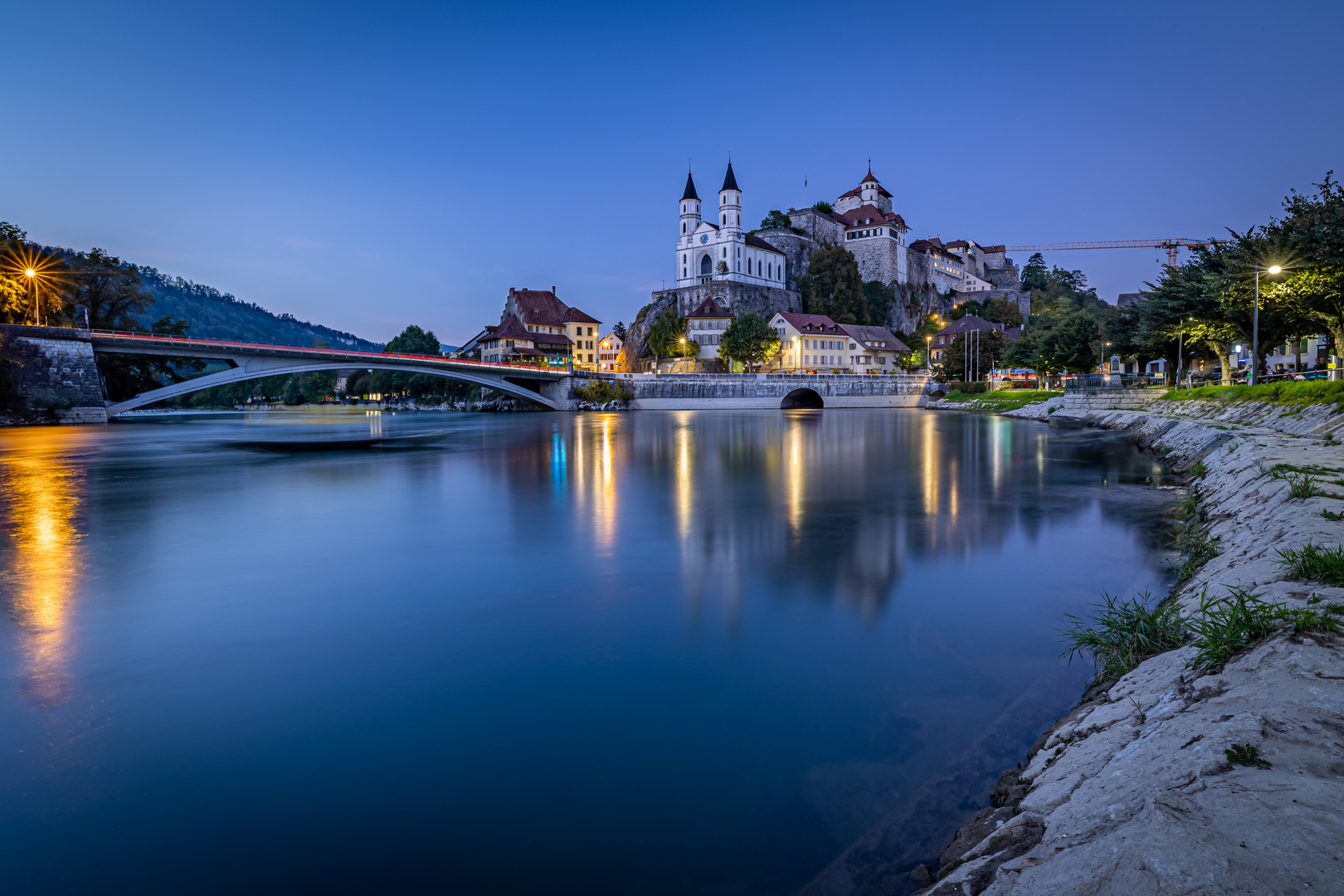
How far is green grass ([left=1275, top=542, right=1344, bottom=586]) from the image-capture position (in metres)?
5.61

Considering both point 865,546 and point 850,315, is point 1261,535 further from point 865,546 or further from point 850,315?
point 850,315

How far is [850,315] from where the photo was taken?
108 meters


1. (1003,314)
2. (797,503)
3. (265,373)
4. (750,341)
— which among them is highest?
(1003,314)

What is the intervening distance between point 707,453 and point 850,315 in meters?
82.9

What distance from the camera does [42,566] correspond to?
446 inches

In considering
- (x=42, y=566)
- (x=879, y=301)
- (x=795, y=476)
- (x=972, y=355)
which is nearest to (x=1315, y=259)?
(x=795, y=476)

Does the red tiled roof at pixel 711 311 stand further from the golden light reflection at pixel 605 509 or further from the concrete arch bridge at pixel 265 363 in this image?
the golden light reflection at pixel 605 509

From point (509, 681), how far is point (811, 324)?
93898 millimetres

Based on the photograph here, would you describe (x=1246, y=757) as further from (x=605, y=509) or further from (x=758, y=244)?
(x=758, y=244)

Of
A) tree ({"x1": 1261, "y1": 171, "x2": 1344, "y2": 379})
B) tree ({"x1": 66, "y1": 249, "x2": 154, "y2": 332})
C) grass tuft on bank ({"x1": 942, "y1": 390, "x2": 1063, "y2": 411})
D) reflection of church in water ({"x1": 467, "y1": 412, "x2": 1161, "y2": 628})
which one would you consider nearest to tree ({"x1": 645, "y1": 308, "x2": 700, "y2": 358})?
grass tuft on bank ({"x1": 942, "y1": 390, "x2": 1063, "y2": 411})

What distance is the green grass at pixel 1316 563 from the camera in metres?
5.61

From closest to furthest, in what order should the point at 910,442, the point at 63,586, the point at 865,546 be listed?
the point at 63,586
the point at 865,546
the point at 910,442

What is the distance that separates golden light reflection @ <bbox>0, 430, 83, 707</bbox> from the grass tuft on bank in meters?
63.8

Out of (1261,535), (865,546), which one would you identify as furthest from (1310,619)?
(865,546)
